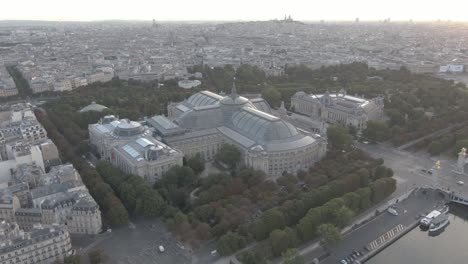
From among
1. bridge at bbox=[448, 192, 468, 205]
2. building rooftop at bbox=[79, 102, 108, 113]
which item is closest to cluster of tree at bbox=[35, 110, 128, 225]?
building rooftop at bbox=[79, 102, 108, 113]

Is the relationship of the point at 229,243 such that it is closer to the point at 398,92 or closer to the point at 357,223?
the point at 357,223

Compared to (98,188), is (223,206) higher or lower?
lower

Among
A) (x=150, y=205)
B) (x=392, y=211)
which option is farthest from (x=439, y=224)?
(x=150, y=205)

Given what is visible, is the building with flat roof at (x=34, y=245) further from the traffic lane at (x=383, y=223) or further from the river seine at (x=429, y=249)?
the river seine at (x=429, y=249)

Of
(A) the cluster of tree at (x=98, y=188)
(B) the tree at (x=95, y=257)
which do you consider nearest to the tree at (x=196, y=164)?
(A) the cluster of tree at (x=98, y=188)

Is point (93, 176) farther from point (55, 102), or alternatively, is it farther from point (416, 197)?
point (55, 102)

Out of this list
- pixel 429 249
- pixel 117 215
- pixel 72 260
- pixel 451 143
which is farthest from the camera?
pixel 451 143
